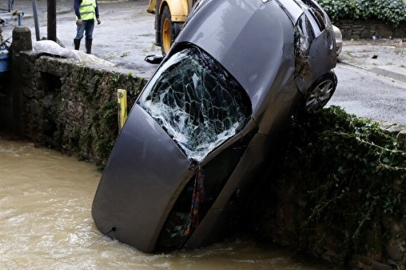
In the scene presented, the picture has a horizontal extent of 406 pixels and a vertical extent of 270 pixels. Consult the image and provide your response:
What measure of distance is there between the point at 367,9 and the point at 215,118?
11575 millimetres

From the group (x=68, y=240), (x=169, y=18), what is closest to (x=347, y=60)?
(x=169, y=18)

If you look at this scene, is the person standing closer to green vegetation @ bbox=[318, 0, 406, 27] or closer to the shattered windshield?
green vegetation @ bbox=[318, 0, 406, 27]

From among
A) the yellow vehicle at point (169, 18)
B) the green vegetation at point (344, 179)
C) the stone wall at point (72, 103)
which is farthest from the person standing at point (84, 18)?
the green vegetation at point (344, 179)

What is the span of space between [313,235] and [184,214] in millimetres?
1304

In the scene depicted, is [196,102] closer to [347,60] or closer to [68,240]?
[68,240]

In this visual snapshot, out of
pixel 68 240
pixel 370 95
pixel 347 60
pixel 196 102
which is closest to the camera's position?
pixel 196 102

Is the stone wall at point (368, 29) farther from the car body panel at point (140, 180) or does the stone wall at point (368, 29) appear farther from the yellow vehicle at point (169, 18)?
the car body panel at point (140, 180)

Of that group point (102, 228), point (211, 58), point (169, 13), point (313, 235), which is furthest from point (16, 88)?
point (313, 235)

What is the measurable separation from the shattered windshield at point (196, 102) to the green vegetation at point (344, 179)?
772 millimetres

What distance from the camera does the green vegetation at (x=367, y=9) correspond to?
1694 centimetres

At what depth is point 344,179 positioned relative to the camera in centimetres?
669

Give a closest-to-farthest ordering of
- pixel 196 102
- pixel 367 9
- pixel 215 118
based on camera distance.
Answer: pixel 215 118 → pixel 196 102 → pixel 367 9

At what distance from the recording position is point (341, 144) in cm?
670

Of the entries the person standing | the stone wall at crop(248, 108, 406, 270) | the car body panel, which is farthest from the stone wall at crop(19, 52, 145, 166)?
the person standing
